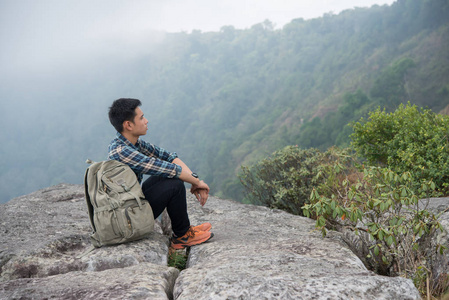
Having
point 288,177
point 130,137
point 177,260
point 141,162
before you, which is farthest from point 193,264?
point 288,177

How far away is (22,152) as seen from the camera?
106 m

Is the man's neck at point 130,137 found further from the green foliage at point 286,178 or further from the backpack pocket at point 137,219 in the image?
the green foliage at point 286,178

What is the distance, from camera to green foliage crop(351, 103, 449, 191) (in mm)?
4977

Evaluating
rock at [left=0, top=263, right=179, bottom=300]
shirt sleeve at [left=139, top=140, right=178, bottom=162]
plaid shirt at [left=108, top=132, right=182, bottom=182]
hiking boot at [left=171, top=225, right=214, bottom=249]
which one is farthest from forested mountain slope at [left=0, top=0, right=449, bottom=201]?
rock at [left=0, top=263, right=179, bottom=300]

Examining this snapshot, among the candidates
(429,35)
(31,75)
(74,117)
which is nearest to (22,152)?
(74,117)

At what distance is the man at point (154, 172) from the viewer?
9.14 ft

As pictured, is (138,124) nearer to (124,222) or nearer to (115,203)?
(115,203)

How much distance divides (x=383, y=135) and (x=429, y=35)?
61063 millimetres

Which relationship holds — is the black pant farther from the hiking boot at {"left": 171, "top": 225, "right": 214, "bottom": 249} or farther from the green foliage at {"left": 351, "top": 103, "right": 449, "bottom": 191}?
the green foliage at {"left": 351, "top": 103, "right": 449, "bottom": 191}

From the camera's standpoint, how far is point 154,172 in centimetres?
279

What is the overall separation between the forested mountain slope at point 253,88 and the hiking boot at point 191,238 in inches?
1113

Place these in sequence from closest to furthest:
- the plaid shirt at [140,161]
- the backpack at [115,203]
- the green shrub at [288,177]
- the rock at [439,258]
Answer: the rock at [439,258] → the backpack at [115,203] → the plaid shirt at [140,161] → the green shrub at [288,177]

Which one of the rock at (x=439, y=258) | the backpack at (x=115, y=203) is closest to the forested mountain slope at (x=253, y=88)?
the rock at (x=439, y=258)

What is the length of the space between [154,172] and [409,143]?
4.40 metres
